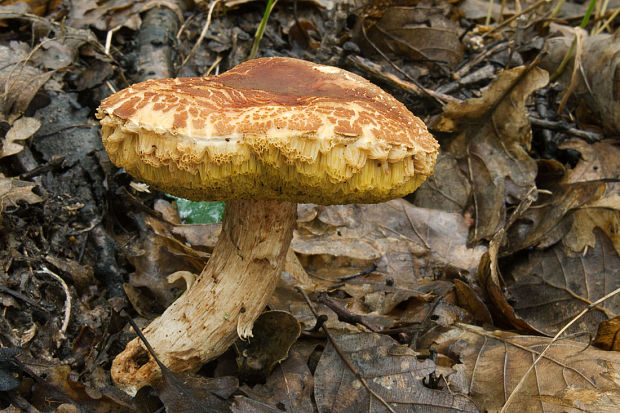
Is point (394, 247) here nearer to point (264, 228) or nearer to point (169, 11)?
point (264, 228)

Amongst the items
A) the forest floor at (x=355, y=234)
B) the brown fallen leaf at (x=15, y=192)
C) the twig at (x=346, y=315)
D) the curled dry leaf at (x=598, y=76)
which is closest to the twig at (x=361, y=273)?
the forest floor at (x=355, y=234)

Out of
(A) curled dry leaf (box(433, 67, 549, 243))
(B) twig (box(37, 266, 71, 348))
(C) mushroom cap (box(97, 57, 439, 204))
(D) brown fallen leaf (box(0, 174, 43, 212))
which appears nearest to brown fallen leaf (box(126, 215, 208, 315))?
(B) twig (box(37, 266, 71, 348))

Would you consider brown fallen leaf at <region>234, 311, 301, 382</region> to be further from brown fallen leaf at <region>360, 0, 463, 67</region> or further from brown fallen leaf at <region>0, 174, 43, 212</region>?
brown fallen leaf at <region>360, 0, 463, 67</region>

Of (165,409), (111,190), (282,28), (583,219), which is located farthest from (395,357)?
(282,28)

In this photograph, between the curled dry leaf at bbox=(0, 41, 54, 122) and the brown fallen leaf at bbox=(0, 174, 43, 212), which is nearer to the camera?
the brown fallen leaf at bbox=(0, 174, 43, 212)

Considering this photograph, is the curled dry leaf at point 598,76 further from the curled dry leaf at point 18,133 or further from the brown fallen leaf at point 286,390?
the curled dry leaf at point 18,133

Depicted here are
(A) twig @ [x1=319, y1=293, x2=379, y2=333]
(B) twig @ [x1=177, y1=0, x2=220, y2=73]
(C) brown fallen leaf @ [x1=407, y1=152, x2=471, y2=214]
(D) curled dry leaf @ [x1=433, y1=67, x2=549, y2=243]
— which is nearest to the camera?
(A) twig @ [x1=319, y1=293, x2=379, y2=333]
